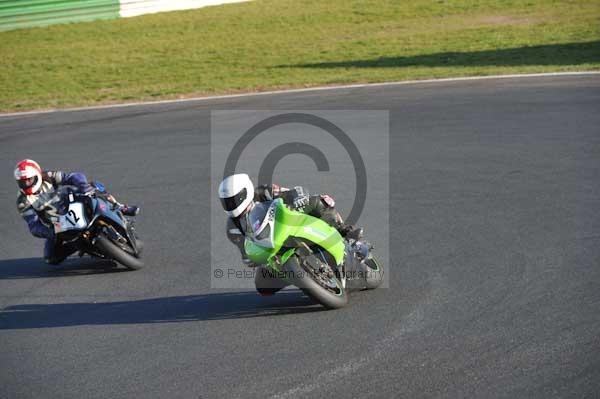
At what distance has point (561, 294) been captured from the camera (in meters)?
8.07

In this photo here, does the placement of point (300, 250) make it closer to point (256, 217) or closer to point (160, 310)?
point (256, 217)

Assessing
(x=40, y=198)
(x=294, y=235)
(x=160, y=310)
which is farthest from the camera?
(x=40, y=198)

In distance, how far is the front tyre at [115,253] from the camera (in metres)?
9.90

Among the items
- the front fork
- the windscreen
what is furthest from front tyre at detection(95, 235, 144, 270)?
the front fork

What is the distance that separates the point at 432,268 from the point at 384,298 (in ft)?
3.18

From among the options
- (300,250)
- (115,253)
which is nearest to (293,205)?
(300,250)

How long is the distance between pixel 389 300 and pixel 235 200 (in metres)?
1.85

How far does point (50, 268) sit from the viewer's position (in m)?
10.8

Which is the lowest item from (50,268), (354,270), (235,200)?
(50,268)

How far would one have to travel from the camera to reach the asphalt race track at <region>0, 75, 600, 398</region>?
22.0 ft

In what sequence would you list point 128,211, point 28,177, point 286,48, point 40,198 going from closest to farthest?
point 28,177, point 40,198, point 128,211, point 286,48

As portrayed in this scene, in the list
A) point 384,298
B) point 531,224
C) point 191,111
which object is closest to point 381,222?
point 531,224

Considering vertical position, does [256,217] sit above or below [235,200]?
below

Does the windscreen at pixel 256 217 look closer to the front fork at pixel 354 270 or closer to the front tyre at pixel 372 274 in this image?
the front fork at pixel 354 270
